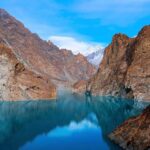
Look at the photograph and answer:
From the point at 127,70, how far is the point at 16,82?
56.2m

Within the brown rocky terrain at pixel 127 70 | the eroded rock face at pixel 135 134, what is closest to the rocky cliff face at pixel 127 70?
the brown rocky terrain at pixel 127 70

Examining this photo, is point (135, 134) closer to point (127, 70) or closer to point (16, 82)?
point (16, 82)

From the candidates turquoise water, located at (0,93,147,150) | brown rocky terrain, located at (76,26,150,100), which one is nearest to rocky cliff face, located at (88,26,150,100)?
brown rocky terrain, located at (76,26,150,100)

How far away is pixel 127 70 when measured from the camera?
150 meters

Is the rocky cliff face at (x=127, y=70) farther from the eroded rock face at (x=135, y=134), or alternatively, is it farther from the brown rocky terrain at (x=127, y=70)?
the eroded rock face at (x=135, y=134)

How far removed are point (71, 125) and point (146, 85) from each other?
7718cm

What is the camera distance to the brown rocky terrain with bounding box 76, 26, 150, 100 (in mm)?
137375

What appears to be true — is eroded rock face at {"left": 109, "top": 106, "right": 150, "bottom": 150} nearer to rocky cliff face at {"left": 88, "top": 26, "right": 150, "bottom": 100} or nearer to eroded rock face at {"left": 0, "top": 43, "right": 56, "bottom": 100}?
eroded rock face at {"left": 0, "top": 43, "right": 56, "bottom": 100}

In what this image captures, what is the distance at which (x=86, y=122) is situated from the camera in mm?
68562

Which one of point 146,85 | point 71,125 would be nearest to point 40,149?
point 71,125

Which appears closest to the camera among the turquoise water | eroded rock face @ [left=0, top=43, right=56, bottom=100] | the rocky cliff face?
the turquoise water

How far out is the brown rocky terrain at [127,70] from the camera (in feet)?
451

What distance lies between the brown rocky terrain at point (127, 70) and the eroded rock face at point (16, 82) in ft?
122

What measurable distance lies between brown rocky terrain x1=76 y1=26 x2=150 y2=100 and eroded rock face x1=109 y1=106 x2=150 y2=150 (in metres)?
91.6
